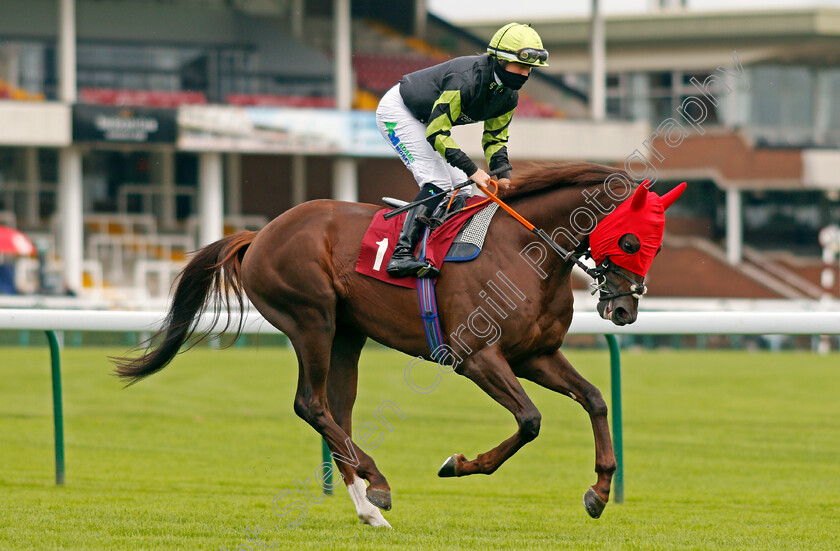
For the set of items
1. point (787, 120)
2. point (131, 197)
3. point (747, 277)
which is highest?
point (787, 120)

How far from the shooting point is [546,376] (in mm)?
4387

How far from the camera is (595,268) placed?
14.0 feet

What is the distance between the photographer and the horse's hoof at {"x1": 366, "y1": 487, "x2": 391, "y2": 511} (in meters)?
4.35

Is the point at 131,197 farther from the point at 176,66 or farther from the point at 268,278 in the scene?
the point at 268,278

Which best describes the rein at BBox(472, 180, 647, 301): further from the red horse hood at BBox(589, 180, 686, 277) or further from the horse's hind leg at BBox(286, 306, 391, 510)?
the horse's hind leg at BBox(286, 306, 391, 510)

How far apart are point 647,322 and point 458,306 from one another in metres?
1.36

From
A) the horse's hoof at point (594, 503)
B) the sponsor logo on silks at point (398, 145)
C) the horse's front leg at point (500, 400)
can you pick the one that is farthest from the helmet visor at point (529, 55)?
the horse's hoof at point (594, 503)

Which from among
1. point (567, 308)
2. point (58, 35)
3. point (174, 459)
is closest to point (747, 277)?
point (58, 35)

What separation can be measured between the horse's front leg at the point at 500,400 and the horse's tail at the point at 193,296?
1.28 m

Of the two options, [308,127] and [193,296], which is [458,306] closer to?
[193,296]

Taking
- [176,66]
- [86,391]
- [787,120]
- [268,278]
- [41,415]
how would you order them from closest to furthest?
[268,278], [41,415], [86,391], [176,66], [787,120]

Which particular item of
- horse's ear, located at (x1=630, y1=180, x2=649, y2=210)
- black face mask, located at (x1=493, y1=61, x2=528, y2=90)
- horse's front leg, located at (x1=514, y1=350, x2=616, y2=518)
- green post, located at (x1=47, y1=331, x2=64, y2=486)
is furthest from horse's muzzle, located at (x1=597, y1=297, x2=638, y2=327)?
green post, located at (x1=47, y1=331, x2=64, y2=486)

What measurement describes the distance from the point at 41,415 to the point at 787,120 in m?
25.4

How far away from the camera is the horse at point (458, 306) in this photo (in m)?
4.23
